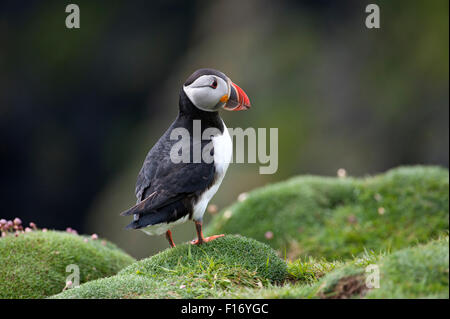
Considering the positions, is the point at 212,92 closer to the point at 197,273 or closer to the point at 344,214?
the point at 197,273

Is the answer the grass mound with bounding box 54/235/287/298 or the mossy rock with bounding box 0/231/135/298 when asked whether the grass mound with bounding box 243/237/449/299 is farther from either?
the mossy rock with bounding box 0/231/135/298

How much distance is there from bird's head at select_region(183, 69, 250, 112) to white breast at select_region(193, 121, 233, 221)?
0.95 ft

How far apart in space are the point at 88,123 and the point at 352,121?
745 cm

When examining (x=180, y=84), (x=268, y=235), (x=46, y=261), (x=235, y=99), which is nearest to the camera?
(x=235, y=99)

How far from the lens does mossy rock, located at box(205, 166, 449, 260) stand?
6980mm

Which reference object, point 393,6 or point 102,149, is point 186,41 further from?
point 393,6

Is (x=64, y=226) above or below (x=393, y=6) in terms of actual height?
below

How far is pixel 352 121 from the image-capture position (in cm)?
1211

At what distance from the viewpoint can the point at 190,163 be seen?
4.43 metres

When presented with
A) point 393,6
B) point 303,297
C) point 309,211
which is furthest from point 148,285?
point 393,6

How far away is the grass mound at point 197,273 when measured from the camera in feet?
12.9

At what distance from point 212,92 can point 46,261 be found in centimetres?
244

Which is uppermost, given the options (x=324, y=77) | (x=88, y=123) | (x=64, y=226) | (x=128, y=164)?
(x=324, y=77)

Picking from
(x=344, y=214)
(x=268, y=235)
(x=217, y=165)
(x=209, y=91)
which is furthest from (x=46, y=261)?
(x=344, y=214)
